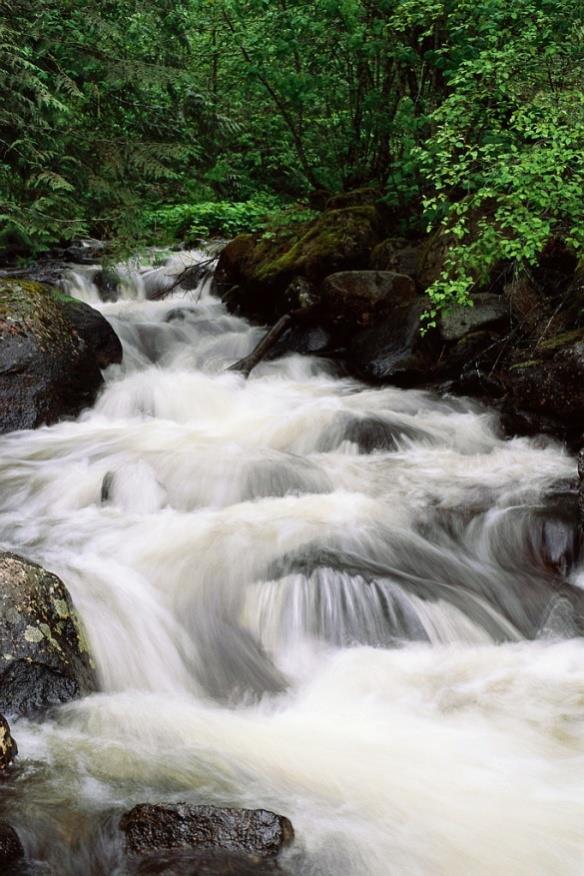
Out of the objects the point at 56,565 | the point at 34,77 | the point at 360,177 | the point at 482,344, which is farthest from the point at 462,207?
the point at 360,177

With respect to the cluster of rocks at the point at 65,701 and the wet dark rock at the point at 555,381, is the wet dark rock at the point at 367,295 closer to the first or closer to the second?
the wet dark rock at the point at 555,381

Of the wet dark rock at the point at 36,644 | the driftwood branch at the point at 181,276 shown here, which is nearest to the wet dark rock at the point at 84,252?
the driftwood branch at the point at 181,276

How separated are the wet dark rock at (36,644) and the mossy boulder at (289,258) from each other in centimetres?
695

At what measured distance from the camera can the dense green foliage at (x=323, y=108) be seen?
6938 millimetres

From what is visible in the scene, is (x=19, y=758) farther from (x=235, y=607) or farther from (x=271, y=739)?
(x=235, y=607)

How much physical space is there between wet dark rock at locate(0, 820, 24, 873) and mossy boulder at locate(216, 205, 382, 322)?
819cm

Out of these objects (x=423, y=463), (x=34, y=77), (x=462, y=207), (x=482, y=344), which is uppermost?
(x=34, y=77)

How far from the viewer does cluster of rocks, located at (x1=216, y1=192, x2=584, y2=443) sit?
24.3 ft

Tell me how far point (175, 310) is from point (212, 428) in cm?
355

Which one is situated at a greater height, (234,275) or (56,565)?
(234,275)

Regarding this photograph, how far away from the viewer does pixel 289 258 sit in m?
10.6

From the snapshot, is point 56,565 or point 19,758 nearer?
point 19,758

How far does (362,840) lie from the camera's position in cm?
260

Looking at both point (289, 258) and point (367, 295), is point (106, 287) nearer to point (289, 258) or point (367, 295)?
point (289, 258)
